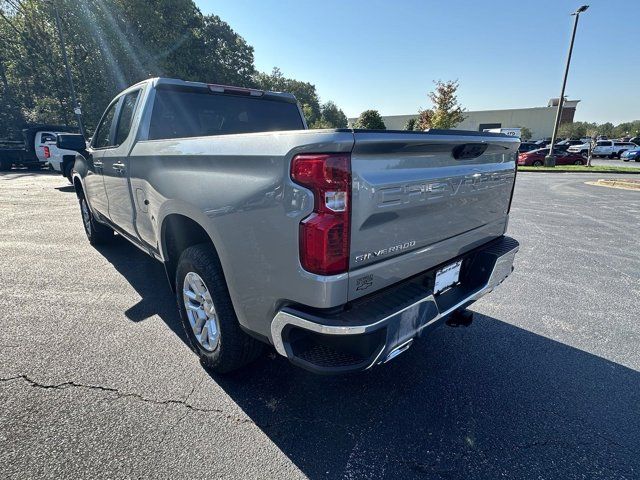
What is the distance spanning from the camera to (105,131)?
4137mm

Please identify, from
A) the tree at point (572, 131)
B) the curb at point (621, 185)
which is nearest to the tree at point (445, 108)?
the curb at point (621, 185)

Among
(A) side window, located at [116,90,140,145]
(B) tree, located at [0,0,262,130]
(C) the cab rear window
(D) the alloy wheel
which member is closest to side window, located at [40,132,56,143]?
(B) tree, located at [0,0,262,130]

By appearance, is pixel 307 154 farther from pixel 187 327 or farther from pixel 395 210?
pixel 187 327

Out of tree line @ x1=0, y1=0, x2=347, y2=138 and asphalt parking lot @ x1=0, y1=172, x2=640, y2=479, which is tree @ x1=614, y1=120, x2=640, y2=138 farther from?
asphalt parking lot @ x1=0, y1=172, x2=640, y2=479

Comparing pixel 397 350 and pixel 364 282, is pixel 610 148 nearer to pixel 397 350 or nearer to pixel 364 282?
pixel 397 350

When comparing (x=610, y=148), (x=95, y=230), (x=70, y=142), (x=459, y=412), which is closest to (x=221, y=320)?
(x=459, y=412)

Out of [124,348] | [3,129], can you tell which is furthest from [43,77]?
[124,348]

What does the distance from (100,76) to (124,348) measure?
3048cm

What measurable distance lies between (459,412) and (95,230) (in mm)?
5480

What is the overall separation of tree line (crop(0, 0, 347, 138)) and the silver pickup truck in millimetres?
28902

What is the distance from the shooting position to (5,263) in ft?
15.4

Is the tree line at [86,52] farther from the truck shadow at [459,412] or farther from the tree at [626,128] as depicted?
the tree at [626,128]

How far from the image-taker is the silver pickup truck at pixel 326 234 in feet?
5.08

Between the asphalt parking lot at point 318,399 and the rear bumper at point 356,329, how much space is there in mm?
629
